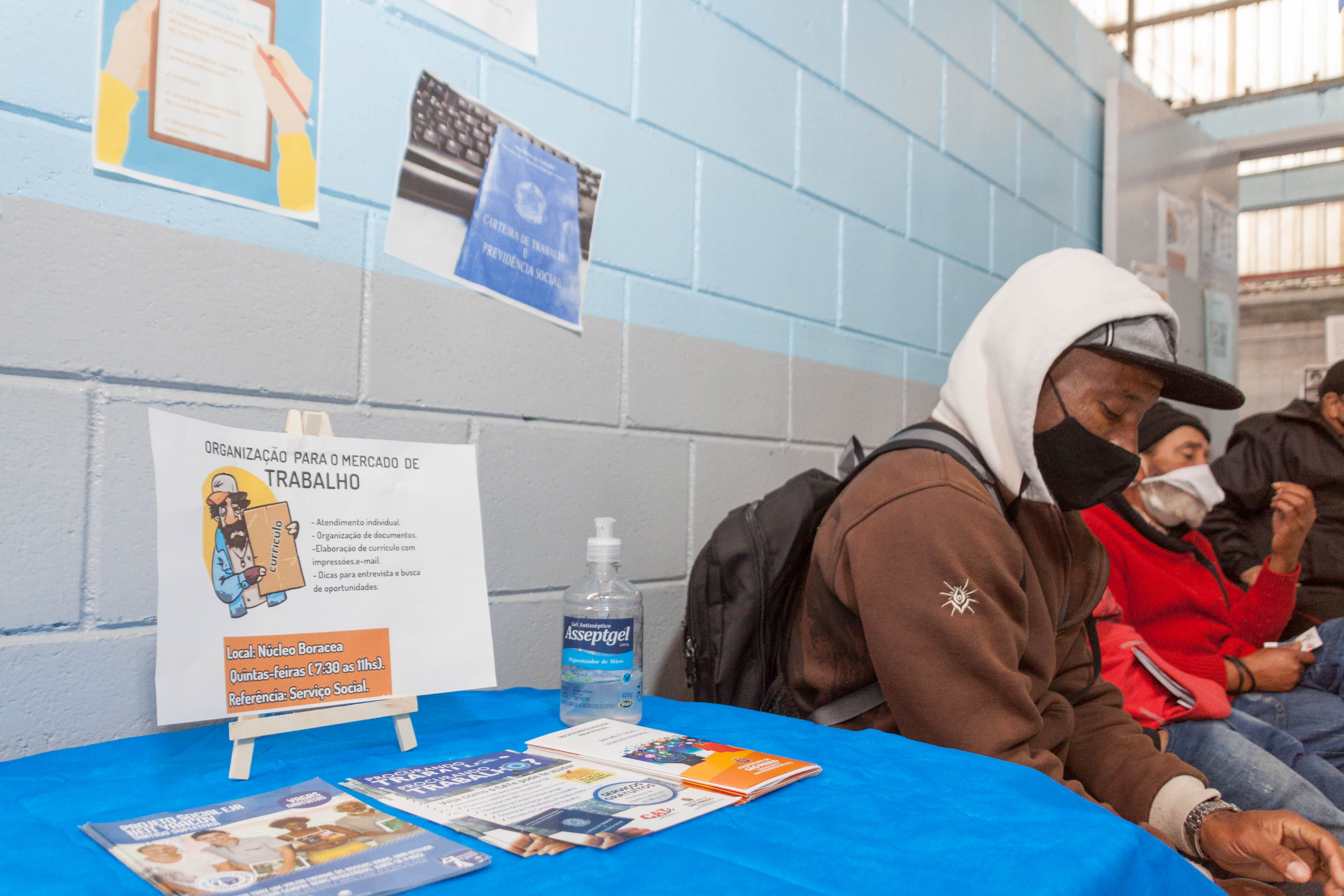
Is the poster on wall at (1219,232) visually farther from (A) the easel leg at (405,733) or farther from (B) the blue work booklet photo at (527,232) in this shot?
(A) the easel leg at (405,733)

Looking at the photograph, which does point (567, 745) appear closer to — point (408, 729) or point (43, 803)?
point (408, 729)

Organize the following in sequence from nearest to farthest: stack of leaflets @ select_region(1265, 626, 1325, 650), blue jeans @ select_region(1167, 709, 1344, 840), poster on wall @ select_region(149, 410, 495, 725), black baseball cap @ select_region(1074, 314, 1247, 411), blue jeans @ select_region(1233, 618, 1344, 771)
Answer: poster on wall @ select_region(149, 410, 495, 725), black baseball cap @ select_region(1074, 314, 1247, 411), blue jeans @ select_region(1167, 709, 1344, 840), blue jeans @ select_region(1233, 618, 1344, 771), stack of leaflets @ select_region(1265, 626, 1325, 650)

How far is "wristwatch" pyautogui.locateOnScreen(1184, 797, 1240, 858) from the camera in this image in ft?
3.35

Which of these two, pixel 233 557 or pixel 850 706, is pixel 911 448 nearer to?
pixel 850 706

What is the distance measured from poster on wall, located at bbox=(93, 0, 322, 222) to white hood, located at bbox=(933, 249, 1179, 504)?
2.94 feet

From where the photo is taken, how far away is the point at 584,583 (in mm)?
1091

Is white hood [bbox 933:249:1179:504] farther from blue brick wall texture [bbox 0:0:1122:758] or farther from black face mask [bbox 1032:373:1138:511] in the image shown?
blue brick wall texture [bbox 0:0:1122:758]

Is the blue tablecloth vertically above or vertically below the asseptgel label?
below

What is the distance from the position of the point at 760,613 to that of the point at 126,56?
0.95m

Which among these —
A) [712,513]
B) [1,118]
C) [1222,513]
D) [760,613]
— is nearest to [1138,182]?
[1222,513]

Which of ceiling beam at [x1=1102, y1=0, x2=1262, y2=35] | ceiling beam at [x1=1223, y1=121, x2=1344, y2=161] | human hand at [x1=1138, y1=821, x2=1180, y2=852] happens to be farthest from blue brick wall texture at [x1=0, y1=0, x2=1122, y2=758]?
ceiling beam at [x1=1102, y1=0, x2=1262, y2=35]

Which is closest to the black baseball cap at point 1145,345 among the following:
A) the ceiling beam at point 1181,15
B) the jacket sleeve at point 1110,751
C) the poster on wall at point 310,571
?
the jacket sleeve at point 1110,751

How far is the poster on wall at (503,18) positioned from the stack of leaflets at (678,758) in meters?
0.91

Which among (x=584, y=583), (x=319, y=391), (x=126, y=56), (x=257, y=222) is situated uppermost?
(x=126, y=56)
